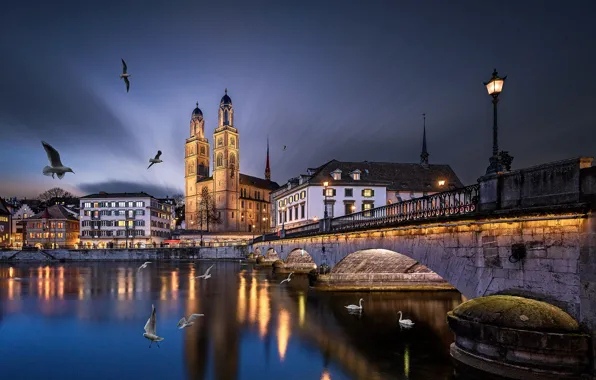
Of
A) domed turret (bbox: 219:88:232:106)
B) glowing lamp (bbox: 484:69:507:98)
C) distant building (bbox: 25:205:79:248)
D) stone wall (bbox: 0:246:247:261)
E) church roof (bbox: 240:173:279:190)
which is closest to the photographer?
glowing lamp (bbox: 484:69:507:98)

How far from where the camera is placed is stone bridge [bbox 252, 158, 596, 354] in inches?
442

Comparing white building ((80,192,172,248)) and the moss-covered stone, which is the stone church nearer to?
white building ((80,192,172,248))

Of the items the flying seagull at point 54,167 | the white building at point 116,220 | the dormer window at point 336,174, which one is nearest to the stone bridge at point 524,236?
the flying seagull at point 54,167

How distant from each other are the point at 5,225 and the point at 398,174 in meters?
108

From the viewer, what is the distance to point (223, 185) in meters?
152

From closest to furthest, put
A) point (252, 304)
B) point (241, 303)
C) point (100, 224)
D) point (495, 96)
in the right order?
point (495, 96)
point (252, 304)
point (241, 303)
point (100, 224)

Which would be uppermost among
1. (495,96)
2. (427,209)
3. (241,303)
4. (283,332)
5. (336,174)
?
Answer: (336,174)

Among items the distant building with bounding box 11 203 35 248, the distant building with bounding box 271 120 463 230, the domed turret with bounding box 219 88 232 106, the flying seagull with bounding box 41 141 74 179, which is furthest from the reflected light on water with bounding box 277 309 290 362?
the domed turret with bounding box 219 88 232 106

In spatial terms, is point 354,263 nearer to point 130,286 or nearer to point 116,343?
point 116,343

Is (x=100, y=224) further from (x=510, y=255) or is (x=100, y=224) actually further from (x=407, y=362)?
(x=510, y=255)

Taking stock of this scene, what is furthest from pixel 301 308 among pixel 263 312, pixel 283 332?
pixel 283 332

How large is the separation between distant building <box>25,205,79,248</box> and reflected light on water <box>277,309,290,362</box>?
108 meters

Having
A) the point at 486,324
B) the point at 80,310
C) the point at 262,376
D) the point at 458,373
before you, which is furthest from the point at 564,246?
the point at 80,310

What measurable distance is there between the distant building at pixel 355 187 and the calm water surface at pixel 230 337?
35.3m
